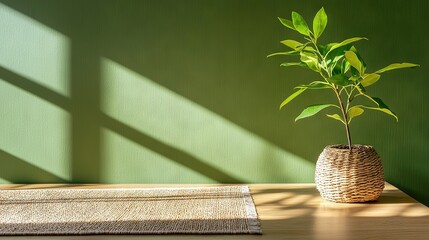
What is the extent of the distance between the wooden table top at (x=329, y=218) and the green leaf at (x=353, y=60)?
415mm

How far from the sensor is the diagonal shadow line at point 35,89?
214cm

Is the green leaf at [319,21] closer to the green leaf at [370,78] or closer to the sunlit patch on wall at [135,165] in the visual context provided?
the green leaf at [370,78]

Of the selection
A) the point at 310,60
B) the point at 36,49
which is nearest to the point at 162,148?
the point at 36,49

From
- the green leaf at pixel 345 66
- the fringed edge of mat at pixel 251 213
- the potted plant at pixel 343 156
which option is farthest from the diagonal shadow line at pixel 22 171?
the green leaf at pixel 345 66

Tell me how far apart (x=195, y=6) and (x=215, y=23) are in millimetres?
99

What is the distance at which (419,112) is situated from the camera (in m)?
2.13

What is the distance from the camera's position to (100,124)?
7.05 feet

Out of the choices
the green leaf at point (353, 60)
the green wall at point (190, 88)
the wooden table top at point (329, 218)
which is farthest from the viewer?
the green wall at point (190, 88)

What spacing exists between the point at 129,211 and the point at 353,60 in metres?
0.77

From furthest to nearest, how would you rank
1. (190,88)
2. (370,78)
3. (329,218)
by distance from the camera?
(190,88) < (370,78) < (329,218)

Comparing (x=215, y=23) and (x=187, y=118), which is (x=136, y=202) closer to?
(x=187, y=118)

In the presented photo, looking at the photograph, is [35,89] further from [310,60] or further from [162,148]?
[310,60]

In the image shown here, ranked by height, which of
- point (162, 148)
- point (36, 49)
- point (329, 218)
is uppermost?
point (36, 49)

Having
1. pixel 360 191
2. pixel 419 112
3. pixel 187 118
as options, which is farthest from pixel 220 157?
pixel 419 112
